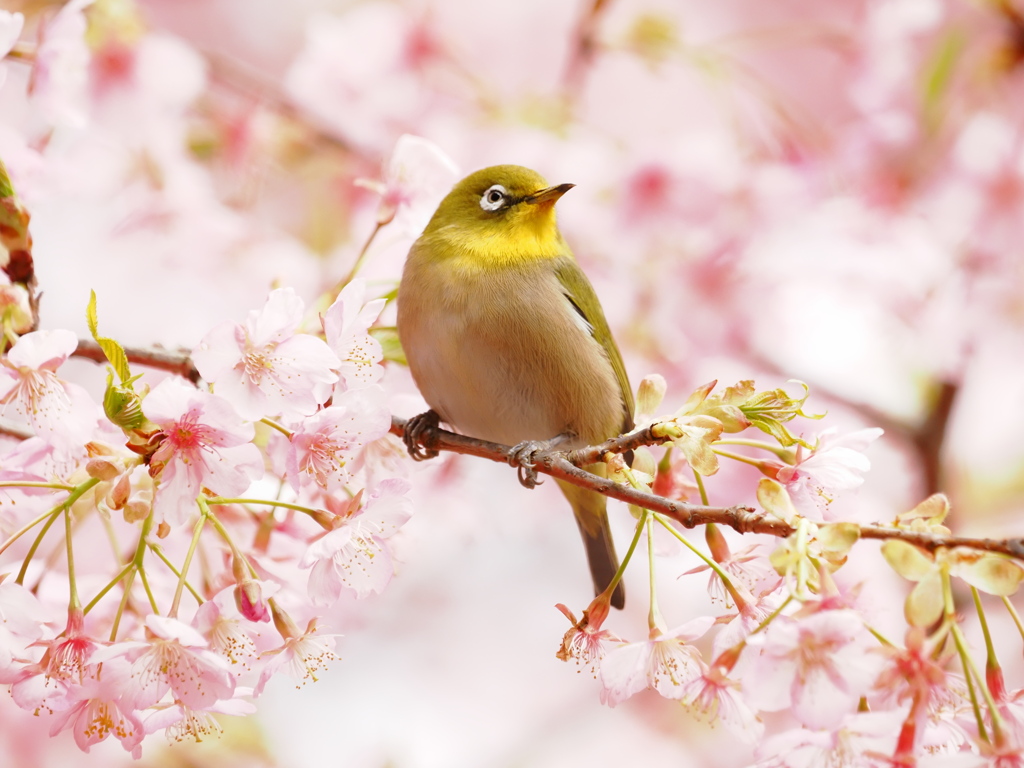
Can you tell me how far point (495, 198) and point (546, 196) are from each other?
0.15 m

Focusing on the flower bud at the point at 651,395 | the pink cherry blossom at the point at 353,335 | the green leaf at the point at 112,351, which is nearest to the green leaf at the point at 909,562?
the flower bud at the point at 651,395

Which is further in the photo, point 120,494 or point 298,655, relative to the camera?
point 298,655

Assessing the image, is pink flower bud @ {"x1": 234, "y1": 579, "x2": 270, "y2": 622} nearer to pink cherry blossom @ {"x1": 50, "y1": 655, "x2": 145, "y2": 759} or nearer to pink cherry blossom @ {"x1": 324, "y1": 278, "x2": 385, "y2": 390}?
pink cherry blossom @ {"x1": 50, "y1": 655, "x2": 145, "y2": 759}

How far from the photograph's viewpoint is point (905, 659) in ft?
3.58

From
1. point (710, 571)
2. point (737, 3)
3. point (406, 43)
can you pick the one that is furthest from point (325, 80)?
point (737, 3)

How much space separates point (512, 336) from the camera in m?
2.08

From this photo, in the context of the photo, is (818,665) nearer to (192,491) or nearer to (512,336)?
(192,491)

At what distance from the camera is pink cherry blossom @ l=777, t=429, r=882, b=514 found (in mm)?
1347

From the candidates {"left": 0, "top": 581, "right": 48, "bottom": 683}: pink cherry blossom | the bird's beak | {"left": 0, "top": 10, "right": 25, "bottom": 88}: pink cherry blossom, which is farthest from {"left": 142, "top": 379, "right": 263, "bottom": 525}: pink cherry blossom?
the bird's beak

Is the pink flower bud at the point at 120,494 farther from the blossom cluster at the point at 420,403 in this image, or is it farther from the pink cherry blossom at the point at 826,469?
the pink cherry blossom at the point at 826,469

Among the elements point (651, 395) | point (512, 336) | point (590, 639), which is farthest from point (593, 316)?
point (590, 639)

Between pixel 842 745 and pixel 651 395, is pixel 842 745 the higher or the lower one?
the lower one

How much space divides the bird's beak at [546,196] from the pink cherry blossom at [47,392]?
122cm

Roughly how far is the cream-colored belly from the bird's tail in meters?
0.15
